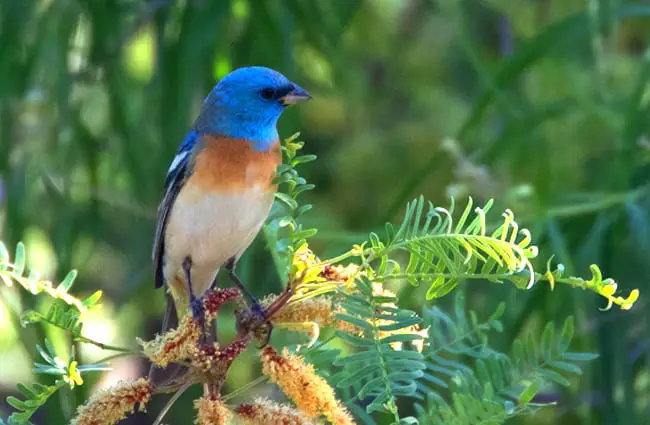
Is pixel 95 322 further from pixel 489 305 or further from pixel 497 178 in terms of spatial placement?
pixel 489 305

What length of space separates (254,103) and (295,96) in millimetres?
105

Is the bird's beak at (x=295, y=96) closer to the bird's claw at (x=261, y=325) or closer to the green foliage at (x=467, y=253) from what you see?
the bird's claw at (x=261, y=325)

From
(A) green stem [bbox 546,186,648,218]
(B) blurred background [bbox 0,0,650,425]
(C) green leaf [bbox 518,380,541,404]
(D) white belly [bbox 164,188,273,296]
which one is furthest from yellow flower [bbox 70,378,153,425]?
(A) green stem [bbox 546,186,648,218]

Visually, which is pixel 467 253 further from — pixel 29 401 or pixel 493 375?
pixel 29 401

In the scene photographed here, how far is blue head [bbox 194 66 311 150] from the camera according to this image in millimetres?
2281

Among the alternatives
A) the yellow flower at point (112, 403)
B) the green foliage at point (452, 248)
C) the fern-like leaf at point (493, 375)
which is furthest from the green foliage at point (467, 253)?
the yellow flower at point (112, 403)

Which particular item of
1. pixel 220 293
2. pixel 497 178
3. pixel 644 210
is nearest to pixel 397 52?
pixel 497 178

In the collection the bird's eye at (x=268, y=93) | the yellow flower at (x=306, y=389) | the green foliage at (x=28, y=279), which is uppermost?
the bird's eye at (x=268, y=93)

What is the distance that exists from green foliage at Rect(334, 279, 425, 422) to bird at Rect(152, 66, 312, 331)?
100 centimetres

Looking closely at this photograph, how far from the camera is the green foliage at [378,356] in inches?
43.9

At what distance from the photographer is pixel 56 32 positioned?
115 inches

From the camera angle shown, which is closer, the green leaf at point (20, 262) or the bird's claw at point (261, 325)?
the green leaf at point (20, 262)

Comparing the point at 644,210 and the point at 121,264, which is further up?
the point at 121,264

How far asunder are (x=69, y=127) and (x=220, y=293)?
1869 millimetres
